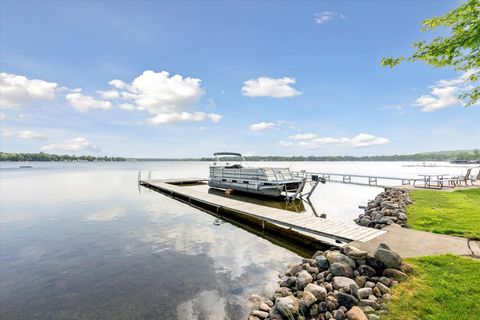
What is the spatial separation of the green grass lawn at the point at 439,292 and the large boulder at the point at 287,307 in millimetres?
1759

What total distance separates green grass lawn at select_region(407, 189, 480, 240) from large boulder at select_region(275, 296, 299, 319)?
7.22m

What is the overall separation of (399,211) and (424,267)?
7.63 m

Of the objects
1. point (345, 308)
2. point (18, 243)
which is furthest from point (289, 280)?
point (18, 243)

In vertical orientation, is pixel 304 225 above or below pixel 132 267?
above

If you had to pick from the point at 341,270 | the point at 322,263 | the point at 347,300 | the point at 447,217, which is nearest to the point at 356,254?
the point at 341,270

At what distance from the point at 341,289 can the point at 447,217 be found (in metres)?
9.09

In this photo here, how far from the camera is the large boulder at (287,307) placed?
5463 millimetres

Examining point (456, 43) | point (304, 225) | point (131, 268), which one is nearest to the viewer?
point (456, 43)

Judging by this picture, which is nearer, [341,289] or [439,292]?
[439,292]

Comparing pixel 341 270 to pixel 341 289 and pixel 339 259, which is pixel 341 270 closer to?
pixel 339 259

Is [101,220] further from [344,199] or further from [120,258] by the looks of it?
[344,199]

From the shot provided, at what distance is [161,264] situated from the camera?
32.5ft

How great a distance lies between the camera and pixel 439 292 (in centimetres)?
517

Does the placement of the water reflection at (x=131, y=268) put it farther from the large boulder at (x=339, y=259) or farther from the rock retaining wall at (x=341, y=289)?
the large boulder at (x=339, y=259)
